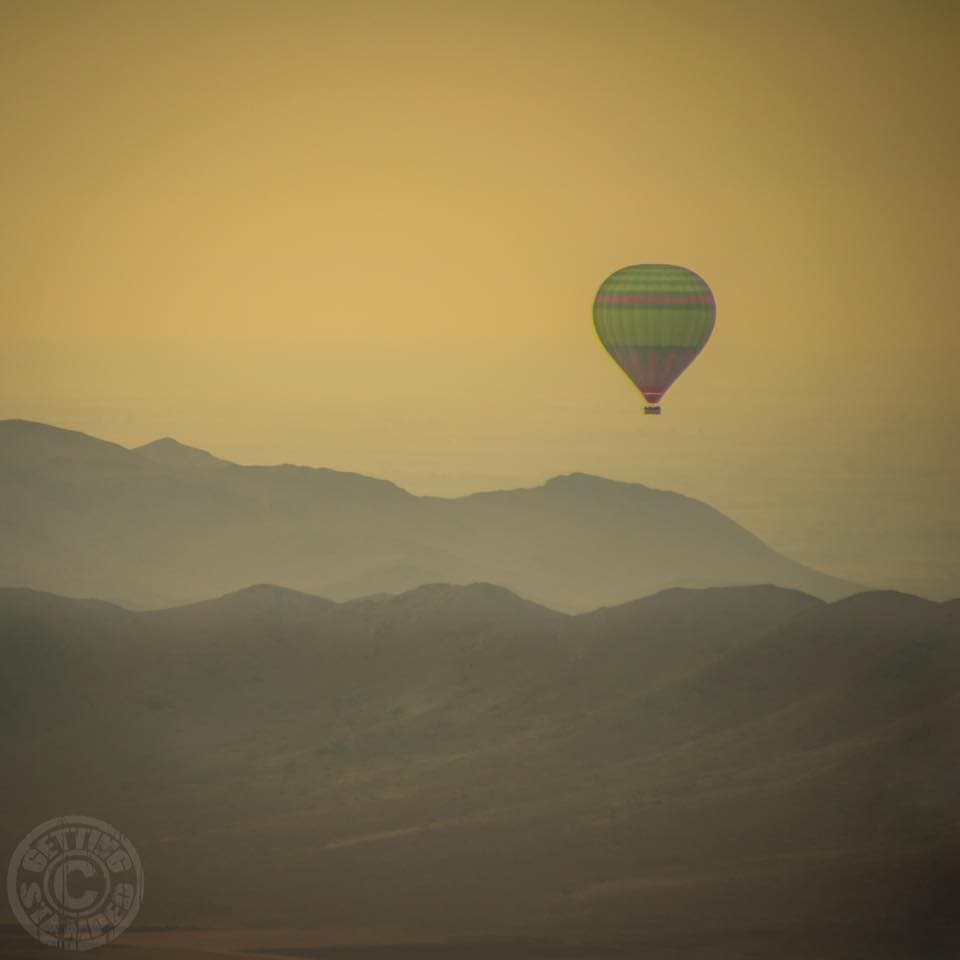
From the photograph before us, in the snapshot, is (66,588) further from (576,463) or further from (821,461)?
(821,461)

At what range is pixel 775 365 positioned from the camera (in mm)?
5664

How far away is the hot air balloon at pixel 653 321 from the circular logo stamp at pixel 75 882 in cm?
232

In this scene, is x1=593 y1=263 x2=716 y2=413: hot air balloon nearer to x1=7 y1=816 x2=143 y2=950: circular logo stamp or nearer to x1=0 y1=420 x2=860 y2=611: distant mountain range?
x1=0 y1=420 x2=860 y2=611: distant mountain range

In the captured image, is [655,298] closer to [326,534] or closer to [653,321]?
[653,321]

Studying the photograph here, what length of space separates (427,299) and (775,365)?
1.22m

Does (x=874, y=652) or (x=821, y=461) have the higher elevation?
(x=821, y=461)

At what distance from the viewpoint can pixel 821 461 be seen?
18.5 feet

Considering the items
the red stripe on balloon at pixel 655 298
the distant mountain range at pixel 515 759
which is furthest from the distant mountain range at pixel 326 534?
the red stripe on balloon at pixel 655 298

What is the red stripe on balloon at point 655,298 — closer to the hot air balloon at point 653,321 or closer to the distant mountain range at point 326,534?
the hot air balloon at point 653,321

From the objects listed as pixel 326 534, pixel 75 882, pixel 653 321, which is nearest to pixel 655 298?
pixel 653 321

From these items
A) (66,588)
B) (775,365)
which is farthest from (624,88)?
(66,588)

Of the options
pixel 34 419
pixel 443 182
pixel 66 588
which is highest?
pixel 443 182

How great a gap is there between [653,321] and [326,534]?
1.32m

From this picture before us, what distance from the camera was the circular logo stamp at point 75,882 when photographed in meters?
5.39
